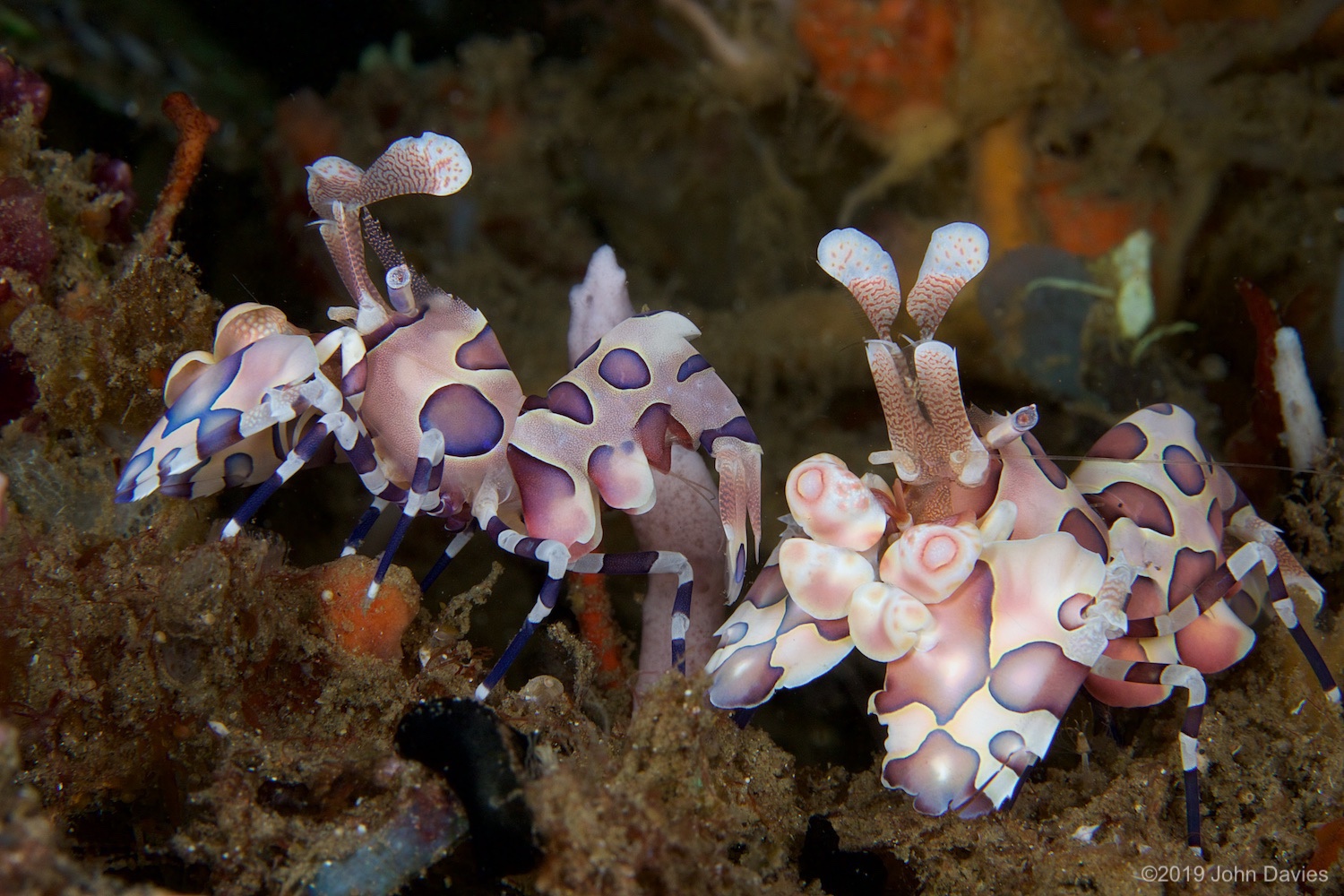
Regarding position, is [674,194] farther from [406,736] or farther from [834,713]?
[406,736]

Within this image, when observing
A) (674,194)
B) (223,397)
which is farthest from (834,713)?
(674,194)

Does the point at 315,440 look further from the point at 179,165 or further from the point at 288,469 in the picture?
the point at 179,165

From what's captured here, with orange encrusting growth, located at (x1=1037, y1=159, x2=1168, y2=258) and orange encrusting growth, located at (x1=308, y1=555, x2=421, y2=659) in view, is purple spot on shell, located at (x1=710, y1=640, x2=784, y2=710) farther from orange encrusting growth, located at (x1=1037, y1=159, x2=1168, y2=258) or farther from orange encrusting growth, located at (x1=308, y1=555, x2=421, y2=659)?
orange encrusting growth, located at (x1=1037, y1=159, x2=1168, y2=258)

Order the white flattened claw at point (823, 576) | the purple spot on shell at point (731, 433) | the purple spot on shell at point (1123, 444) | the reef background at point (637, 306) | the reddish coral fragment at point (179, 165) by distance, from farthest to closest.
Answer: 1. the reddish coral fragment at point (179, 165)
2. the purple spot on shell at point (1123, 444)
3. the purple spot on shell at point (731, 433)
4. the white flattened claw at point (823, 576)
5. the reef background at point (637, 306)

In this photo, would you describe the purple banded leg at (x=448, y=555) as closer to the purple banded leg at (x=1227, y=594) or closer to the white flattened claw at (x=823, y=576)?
the white flattened claw at (x=823, y=576)

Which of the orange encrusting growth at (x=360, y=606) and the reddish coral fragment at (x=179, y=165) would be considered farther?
the reddish coral fragment at (x=179, y=165)

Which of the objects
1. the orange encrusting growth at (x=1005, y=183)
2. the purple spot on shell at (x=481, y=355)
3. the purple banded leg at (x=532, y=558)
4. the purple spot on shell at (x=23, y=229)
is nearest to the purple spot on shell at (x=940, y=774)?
the purple banded leg at (x=532, y=558)
